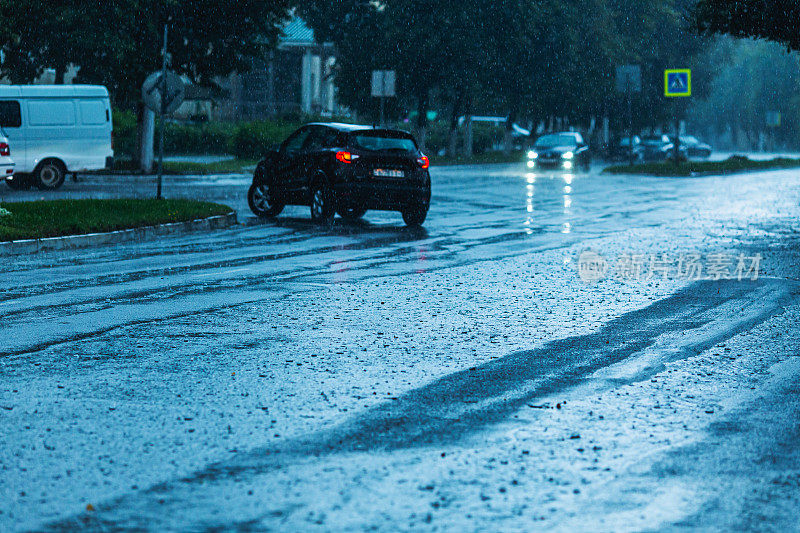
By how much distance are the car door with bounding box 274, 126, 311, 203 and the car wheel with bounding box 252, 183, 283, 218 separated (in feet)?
1.33

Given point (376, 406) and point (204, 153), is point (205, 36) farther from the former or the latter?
point (376, 406)

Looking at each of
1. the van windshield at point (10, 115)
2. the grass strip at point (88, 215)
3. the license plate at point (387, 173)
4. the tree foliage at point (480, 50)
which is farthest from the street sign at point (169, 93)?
the tree foliage at point (480, 50)

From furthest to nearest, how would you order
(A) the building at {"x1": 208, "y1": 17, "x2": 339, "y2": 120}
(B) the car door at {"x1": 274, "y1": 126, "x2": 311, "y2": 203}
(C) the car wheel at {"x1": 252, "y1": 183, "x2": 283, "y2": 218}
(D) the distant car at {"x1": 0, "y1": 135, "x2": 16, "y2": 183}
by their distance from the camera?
(A) the building at {"x1": 208, "y1": 17, "x2": 339, "y2": 120} < (D) the distant car at {"x1": 0, "y1": 135, "x2": 16, "y2": 183} < (C) the car wheel at {"x1": 252, "y1": 183, "x2": 283, "y2": 218} < (B) the car door at {"x1": 274, "y1": 126, "x2": 311, "y2": 203}

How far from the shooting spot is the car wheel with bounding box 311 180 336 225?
66.0 ft

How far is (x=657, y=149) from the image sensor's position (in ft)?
217

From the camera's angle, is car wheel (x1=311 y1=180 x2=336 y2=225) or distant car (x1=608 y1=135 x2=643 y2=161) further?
distant car (x1=608 y1=135 x2=643 y2=161)

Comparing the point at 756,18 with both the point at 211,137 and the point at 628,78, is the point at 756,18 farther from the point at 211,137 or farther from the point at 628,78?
the point at 211,137

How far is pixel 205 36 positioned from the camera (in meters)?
35.2

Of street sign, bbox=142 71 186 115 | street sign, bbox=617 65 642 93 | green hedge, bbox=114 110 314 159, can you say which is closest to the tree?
street sign, bbox=142 71 186 115

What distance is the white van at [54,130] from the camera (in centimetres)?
2897

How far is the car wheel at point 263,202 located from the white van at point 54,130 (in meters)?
9.01

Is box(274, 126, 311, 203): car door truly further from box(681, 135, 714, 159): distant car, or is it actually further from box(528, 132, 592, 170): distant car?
box(681, 135, 714, 159): distant car

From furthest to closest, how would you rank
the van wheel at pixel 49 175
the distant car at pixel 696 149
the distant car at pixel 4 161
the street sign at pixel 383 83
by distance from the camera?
the distant car at pixel 696 149 < the street sign at pixel 383 83 < the van wheel at pixel 49 175 < the distant car at pixel 4 161

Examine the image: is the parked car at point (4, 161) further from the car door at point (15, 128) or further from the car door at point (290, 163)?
the car door at point (290, 163)
